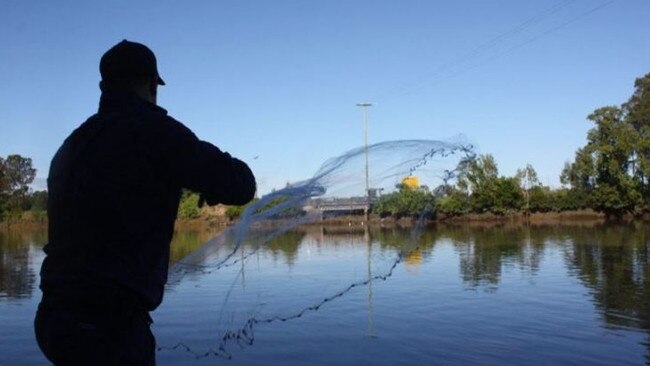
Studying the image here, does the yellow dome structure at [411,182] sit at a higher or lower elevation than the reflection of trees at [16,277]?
higher

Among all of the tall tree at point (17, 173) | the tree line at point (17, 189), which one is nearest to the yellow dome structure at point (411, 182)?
the tree line at point (17, 189)

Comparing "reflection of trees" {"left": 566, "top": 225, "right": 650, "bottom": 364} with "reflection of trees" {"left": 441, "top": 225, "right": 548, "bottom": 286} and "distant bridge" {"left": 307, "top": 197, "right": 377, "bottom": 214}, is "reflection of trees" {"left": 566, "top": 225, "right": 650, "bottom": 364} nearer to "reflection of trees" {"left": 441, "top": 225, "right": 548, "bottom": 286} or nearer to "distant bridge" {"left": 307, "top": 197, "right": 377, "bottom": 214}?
"reflection of trees" {"left": 441, "top": 225, "right": 548, "bottom": 286}

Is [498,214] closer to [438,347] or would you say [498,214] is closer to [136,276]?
[438,347]

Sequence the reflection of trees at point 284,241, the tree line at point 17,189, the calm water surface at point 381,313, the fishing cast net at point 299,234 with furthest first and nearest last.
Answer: the tree line at point 17,189 < the calm water surface at point 381,313 < the reflection of trees at point 284,241 < the fishing cast net at point 299,234

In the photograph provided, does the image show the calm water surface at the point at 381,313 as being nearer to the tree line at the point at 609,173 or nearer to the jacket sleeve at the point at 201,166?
the jacket sleeve at the point at 201,166

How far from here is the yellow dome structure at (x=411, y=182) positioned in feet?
18.7

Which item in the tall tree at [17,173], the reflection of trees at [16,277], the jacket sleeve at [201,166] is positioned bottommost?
the reflection of trees at [16,277]

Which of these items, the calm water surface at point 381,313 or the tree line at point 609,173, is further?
the tree line at point 609,173

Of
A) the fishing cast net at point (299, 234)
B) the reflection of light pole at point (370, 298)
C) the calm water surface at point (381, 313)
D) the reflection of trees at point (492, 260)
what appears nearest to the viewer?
the fishing cast net at point (299, 234)

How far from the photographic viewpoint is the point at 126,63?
106 inches

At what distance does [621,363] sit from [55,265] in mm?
10543

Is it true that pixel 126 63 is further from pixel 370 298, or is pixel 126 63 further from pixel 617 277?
pixel 617 277

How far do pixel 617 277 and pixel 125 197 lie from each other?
22.0 m

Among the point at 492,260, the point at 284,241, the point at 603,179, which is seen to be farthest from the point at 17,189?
the point at 284,241
